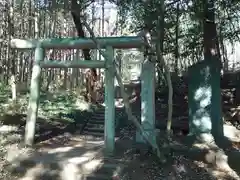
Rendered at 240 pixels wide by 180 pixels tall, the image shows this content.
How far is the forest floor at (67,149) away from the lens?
5102 mm

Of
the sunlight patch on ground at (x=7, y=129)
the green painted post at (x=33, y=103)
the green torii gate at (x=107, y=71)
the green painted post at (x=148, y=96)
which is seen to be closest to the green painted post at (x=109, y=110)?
the green torii gate at (x=107, y=71)

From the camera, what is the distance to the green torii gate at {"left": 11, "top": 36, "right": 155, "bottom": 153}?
5707 mm

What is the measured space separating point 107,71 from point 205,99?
2022 millimetres

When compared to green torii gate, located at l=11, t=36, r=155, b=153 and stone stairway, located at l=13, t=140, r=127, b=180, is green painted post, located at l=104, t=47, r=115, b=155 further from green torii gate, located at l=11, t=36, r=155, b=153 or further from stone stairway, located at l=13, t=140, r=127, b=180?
stone stairway, located at l=13, t=140, r=127, b=180

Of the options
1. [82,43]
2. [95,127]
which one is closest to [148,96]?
[82,43]

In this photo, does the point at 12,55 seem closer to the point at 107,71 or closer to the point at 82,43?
the point at 82,43

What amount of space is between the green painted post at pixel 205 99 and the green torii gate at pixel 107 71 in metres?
0.95

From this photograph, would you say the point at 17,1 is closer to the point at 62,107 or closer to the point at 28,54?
the point at 28,54

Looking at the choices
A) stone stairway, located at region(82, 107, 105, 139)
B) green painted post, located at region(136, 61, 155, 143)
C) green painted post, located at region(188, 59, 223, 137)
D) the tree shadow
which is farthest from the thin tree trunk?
green painted post, located at region(188, 59, 223, 137)

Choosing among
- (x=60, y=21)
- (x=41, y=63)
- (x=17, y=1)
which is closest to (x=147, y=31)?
(x=41, y=63)

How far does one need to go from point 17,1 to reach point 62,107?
157 inches

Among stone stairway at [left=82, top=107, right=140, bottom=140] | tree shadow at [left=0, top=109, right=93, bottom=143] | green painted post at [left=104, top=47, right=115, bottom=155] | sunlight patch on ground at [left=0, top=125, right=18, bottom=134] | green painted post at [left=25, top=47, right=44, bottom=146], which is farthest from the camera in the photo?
stone stairway at [left=82, top=107, right=140, bottom=140]

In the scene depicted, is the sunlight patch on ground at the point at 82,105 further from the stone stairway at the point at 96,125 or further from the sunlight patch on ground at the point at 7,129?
the sunlight patch on ground at the point at 7,129

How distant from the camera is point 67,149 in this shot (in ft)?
20.5
